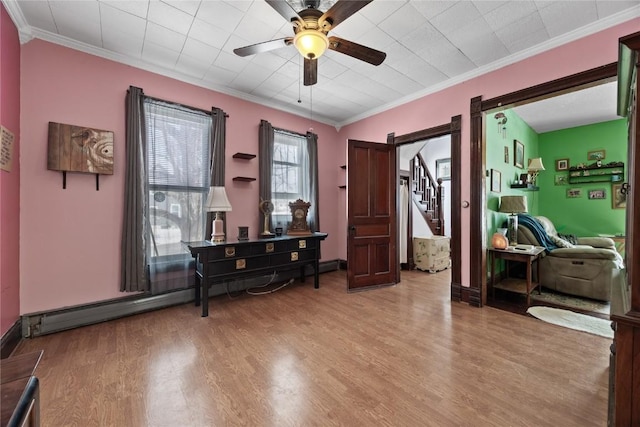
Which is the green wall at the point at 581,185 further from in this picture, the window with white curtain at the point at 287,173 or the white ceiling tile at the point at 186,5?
the white ceiling tile at the point at 186,5

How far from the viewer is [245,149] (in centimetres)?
385

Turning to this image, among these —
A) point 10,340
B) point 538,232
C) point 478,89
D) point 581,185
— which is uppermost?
point 478,89

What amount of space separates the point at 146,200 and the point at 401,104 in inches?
147

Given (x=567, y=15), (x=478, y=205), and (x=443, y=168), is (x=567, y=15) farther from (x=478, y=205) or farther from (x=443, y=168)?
(x=443, y=168)

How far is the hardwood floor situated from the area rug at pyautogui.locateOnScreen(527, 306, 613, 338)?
0.46 feet

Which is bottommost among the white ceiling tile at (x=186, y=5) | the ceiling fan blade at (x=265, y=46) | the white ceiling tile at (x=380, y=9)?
the ceiling fan blade at (x=265, y=46)

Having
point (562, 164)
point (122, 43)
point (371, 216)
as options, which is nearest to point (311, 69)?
point (122, 43)

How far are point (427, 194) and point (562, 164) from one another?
2.86 meters

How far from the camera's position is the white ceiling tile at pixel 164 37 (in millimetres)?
2459

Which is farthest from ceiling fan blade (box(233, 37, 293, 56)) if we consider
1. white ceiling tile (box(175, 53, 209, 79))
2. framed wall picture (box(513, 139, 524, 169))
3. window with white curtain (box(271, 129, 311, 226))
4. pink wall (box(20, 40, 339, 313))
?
framed wall picture (box(513, 139, 524, 169))

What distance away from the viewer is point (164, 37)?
102 inches

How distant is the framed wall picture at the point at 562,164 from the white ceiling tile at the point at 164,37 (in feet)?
23.7

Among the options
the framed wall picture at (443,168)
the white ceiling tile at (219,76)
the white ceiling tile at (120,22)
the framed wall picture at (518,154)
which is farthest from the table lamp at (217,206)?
the framed wall picture at (443,168)

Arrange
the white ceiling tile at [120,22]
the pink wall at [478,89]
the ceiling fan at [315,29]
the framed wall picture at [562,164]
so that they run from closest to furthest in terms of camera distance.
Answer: the ceiling fan at [315,29] < the white ceiling tile at [120,22] < the pink wall at [478,89] < the framed wall picture at [562,164]
